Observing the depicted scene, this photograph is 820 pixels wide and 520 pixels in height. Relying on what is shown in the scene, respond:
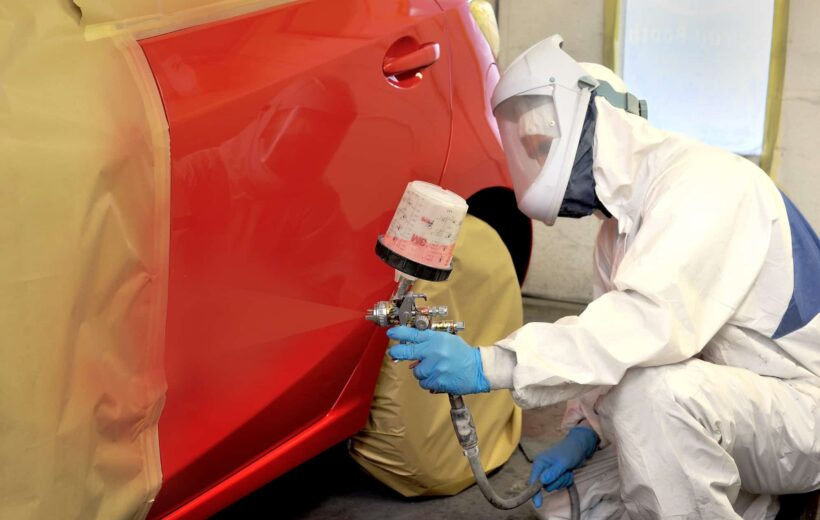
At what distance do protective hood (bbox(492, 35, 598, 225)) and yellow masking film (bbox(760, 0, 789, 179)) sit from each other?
1.84 meters

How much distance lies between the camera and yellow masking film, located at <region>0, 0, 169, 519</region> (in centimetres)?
102

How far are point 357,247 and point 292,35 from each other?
395 mm

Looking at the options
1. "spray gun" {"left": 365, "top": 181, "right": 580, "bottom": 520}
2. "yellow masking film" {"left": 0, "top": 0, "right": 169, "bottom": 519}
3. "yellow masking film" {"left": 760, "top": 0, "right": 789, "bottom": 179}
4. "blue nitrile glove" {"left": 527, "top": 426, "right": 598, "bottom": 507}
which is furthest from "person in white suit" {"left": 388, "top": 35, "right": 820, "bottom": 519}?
"yellow masking film" {"left": 760, "top": 0, "right": 789, "bottom": 179}

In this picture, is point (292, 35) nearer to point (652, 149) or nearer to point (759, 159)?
point (652, 149)

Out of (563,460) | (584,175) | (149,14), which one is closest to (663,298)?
(584,175)

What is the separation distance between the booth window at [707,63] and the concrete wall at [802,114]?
51mm

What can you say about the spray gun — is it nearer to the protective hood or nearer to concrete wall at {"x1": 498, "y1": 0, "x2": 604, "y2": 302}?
the protective hood

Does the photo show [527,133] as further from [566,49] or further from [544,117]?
[566,49]

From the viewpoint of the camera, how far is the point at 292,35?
1473mm

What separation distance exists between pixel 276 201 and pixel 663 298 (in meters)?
0.66

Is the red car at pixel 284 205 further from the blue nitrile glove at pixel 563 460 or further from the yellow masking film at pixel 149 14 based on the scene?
the blue nitrile glove at pixel 563 460

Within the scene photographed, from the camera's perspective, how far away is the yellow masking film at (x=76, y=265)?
1.02 meters

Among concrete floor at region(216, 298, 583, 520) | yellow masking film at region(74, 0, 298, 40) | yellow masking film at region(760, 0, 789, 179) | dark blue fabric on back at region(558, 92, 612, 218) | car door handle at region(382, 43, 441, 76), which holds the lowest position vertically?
concrete floor at region(216, 298, 583, 520)

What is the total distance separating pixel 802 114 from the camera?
334cm
